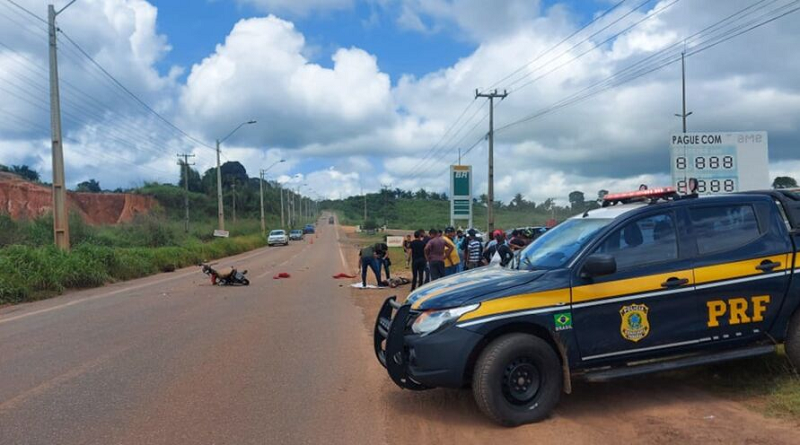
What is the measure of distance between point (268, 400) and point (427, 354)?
191 cm

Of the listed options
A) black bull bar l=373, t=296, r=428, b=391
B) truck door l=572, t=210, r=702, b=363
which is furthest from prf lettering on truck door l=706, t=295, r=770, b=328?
black bull bar l=373, t=296, r=428, b=391

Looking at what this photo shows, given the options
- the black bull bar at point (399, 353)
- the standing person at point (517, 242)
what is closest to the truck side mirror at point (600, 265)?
the black bull bar at point (399, 353)

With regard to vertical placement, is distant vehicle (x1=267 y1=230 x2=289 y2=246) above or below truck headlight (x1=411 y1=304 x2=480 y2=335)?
below

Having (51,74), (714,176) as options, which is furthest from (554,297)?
(51,74)

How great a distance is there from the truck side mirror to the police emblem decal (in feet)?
1.36

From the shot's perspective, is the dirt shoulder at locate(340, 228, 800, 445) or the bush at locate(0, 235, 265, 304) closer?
the dirt shoulder at locate(340, 228, 800, 445)

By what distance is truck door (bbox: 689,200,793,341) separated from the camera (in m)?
5.45

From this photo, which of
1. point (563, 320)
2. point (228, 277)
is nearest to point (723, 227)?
point (563, 320)

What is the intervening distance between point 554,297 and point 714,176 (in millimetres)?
11766

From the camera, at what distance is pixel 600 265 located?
16.3 feet

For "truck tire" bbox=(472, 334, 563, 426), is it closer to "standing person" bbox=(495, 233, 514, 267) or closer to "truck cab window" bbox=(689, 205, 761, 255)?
"truck cab window" bbox=(689, 205, 761, 255)

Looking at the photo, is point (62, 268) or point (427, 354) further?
point (62, 268)

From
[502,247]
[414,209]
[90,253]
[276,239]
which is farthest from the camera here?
[414,209]

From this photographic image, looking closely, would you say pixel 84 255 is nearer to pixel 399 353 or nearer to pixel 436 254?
pixel 436 254
